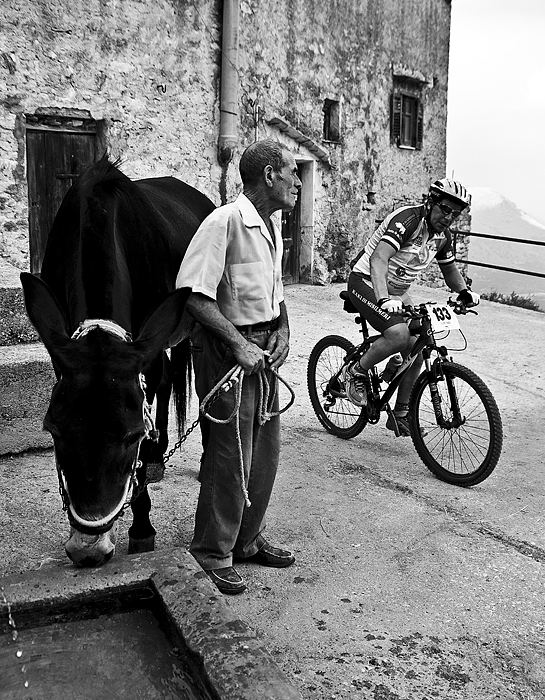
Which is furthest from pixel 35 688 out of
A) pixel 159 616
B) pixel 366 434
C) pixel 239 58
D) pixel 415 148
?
pixel 415 148

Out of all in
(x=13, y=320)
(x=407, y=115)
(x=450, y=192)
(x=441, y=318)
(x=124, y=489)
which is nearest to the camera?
(x=124, y=489)

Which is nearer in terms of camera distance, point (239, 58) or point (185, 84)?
point (185, 84)

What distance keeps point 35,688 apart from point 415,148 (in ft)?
48.2

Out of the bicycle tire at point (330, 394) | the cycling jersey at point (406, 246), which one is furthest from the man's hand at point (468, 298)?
the bicycle tire at point (330, 394)

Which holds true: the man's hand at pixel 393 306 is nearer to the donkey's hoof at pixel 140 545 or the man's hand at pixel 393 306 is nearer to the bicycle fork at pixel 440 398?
the bicycle fork at pixel 440 398

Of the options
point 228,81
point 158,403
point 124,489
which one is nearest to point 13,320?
point 158,403

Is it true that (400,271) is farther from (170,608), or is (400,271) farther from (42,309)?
(170,608)

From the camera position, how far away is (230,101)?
11188 millimetres

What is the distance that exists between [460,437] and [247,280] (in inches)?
92.5

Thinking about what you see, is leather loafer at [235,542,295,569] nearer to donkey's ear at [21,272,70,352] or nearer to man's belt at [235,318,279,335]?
man's belt at [235,318,279,335]

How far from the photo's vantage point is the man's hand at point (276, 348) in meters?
3.42

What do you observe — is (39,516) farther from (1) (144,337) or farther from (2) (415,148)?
(2) (415,148)

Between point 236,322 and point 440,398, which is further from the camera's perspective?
point 440,398

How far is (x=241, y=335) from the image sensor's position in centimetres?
327
